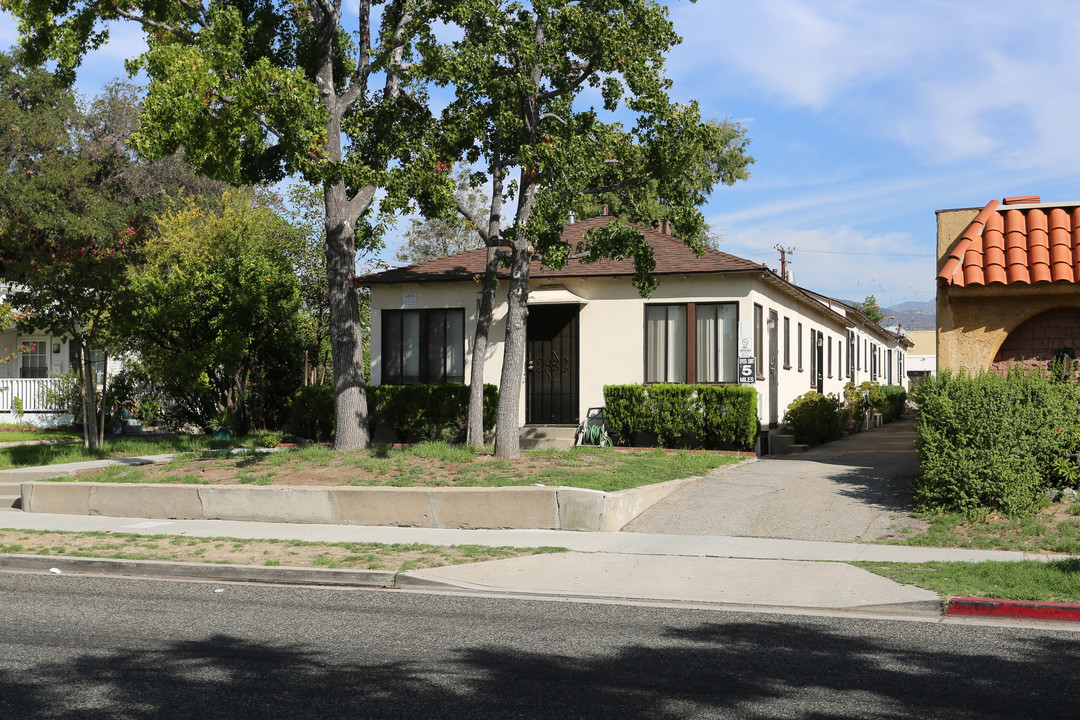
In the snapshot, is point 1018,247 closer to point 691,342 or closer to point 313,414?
point 691,342

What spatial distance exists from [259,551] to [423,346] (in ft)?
35.6

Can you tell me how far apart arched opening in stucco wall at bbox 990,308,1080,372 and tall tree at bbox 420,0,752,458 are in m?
4.73

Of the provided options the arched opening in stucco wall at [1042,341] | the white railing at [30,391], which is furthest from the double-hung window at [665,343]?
the white railing at [30,391]

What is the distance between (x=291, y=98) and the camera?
1319 cm

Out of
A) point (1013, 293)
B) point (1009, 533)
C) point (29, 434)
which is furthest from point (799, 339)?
point (29, 434)

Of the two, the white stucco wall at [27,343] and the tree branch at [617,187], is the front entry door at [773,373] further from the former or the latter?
the white stucco wall at [27,343]

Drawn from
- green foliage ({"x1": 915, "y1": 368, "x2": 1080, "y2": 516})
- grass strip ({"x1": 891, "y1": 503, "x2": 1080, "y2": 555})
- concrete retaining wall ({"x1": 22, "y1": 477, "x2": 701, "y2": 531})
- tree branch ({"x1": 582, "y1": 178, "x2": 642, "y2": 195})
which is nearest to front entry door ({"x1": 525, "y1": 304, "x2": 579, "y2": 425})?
tree branch ({"x1": 582, "y1": 178, "x2": 642, "y2": 195})

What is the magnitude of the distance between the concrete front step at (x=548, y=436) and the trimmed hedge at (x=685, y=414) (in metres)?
1.07

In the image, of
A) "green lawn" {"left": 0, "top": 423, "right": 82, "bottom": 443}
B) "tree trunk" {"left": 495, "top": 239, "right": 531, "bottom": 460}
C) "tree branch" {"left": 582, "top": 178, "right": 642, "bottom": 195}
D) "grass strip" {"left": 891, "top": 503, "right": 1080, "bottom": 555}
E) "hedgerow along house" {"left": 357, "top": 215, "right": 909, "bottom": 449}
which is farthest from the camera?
"green lawn" {"left": 0, "top": 423, "right": 82, "bottom": 443}

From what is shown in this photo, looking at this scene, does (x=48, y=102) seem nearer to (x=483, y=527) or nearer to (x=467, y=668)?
(x=483, y=527)

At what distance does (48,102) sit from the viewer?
39.5m

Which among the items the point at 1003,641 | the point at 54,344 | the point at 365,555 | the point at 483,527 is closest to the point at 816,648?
the point at 1003,641

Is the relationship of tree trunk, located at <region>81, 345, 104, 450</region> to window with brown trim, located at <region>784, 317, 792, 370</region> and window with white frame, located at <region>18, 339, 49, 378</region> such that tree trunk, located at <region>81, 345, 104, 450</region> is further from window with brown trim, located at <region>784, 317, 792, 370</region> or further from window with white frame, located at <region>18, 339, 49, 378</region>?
window with brown trim, located at <region>784, 317, 792, 370</region>

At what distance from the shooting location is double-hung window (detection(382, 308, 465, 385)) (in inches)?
835
